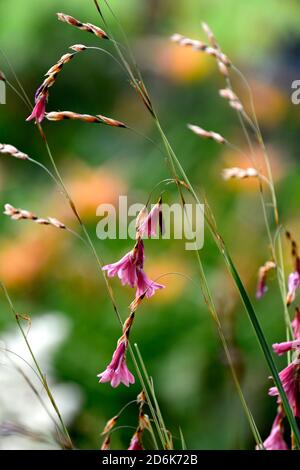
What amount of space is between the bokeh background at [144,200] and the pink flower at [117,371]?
279mm

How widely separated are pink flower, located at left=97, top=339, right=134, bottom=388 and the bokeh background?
279mm

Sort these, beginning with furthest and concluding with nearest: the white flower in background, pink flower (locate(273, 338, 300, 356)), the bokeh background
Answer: the bokeh background → the white flower in background → pink flower (locate(273, 338, 300, 356))

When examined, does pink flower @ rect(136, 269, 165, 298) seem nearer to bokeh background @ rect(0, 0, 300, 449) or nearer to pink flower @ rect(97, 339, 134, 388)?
pink flower @ rect(97, 339, 134, 388)

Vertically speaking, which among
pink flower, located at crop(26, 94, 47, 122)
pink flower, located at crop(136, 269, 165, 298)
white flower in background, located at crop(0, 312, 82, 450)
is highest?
pink flower, located at crop(26, 94, 47, 122)

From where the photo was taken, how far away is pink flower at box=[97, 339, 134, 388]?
611mm

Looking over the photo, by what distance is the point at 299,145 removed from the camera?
3.11 metres

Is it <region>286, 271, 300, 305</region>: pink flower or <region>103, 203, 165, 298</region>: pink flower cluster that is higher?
<region>103, 203, 165, 298</region>: pink flower cluster

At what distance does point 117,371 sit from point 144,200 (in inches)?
64.0

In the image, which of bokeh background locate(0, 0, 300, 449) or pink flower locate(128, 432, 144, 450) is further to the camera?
bokeh background locate(0, 0, 300, 449)

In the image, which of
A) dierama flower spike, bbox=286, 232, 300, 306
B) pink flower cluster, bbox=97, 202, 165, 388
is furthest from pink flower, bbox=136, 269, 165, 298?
dierama flower spike, bbox=286, 232, 300, 306

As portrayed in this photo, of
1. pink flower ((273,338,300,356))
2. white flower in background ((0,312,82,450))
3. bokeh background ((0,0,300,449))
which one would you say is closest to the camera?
pink flower ((273,338,300,356))
